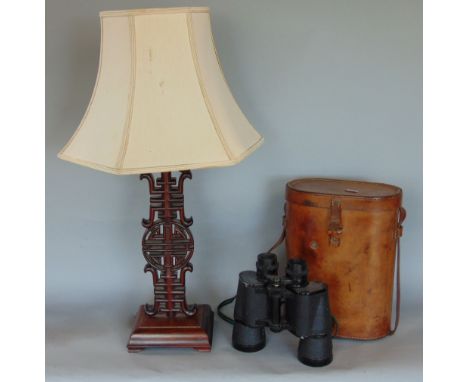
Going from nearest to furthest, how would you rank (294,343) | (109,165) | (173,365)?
(109,165), (173,365), (294,343)

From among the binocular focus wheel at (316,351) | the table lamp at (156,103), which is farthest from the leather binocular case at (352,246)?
the table lamp at (156,103)

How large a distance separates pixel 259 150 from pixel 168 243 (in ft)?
1.36

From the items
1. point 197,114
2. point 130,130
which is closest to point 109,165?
point 130,130

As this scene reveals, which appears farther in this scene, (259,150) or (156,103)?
(259,150)

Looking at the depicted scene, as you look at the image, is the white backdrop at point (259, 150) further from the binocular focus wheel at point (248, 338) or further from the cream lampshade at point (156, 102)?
the cream lampshade at point (156, 102)

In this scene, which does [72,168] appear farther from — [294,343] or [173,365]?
[294,343]

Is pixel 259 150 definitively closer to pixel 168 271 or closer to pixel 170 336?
pixel 168 271

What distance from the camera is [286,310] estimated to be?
1369 millimetres

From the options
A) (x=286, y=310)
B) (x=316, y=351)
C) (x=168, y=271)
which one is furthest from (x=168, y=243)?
(x=316, y=351)

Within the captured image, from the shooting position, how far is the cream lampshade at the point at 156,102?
3.92 ft

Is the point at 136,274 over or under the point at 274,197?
under

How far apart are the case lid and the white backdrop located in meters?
0.09

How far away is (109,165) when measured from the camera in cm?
120

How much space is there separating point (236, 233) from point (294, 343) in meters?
0.38
